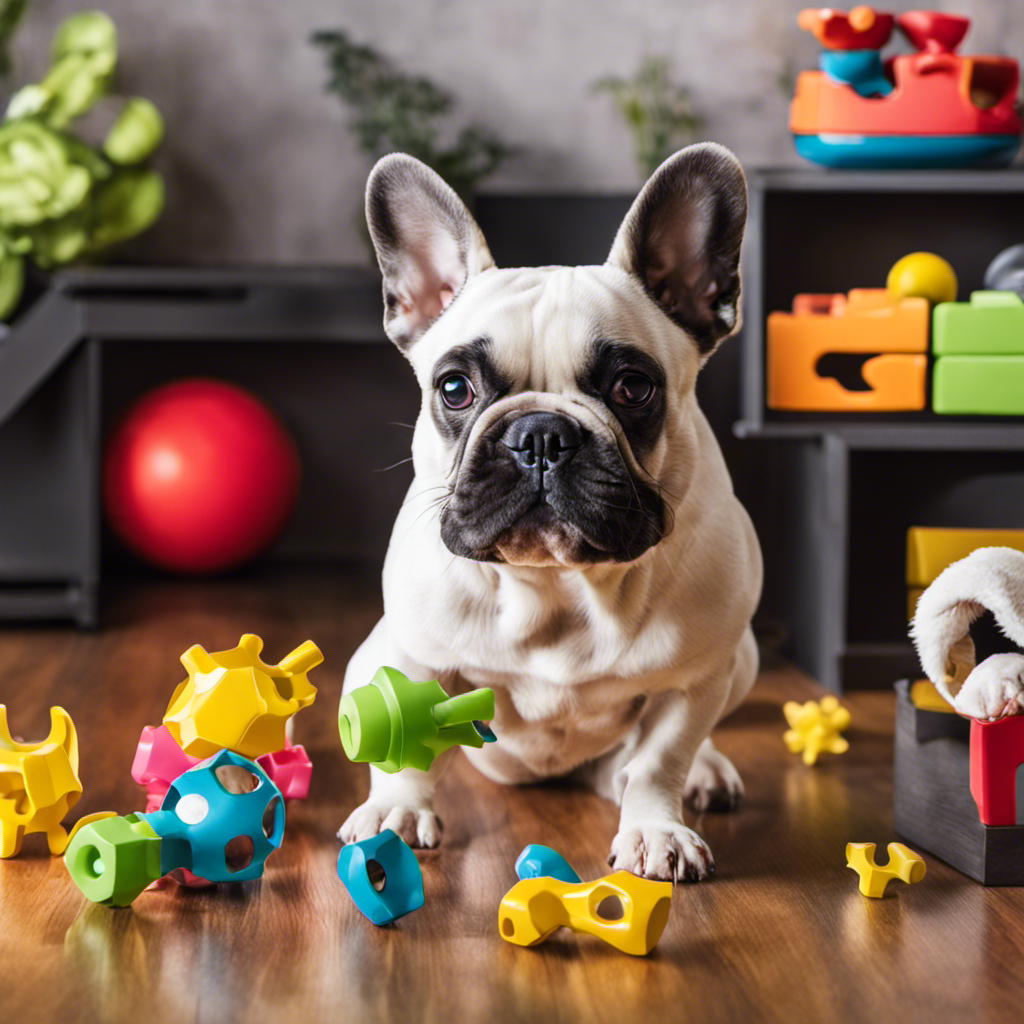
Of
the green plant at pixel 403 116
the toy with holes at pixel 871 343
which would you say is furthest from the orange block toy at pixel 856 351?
the green plant at pixel 403 116

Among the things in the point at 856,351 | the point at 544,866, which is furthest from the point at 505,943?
the point at 856,351

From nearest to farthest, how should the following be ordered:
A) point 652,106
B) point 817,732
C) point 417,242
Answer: point 417,242 → point 817,732 → point 652,106

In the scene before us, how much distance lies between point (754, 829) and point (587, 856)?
26cm

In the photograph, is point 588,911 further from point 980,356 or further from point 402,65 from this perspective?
point 402,65

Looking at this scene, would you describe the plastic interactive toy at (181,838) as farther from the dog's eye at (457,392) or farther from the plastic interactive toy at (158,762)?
the dog's eye at (457,392)

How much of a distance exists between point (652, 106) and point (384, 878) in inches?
113

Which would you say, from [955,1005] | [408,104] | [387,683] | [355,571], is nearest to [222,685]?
[387,683]

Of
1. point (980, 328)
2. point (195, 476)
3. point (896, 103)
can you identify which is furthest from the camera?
point (195, 476)

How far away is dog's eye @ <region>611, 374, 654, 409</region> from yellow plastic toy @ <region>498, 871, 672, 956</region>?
0.50 meters

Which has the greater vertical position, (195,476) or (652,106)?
(652,106)

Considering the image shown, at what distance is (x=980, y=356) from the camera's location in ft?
7.70

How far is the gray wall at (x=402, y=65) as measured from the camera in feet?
11.8

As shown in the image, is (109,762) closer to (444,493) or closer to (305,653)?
(305,653)

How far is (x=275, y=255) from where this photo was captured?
3.73 metres
